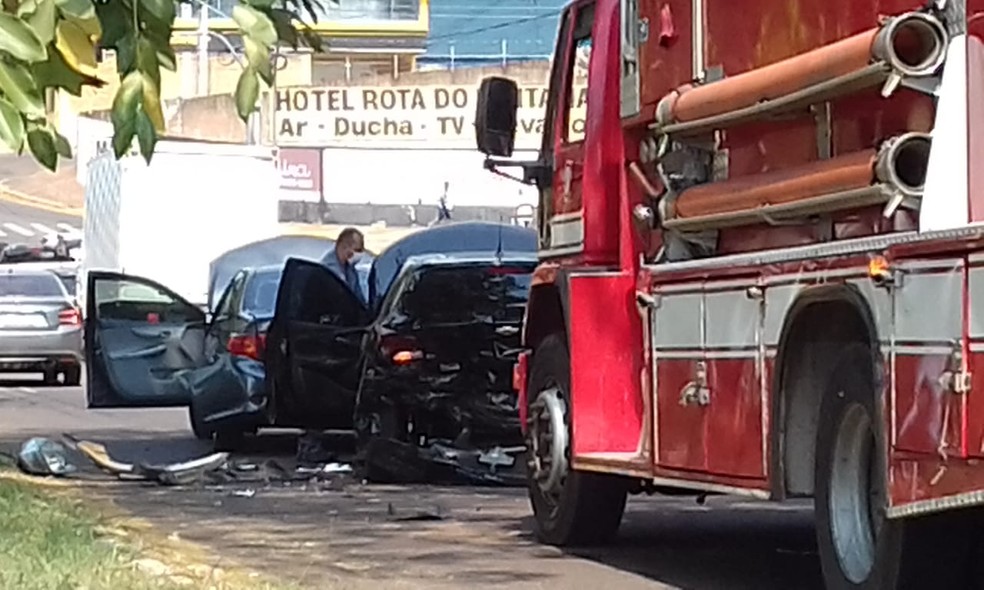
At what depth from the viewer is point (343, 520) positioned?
44.5 ft

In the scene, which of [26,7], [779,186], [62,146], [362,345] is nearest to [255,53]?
[26,7]

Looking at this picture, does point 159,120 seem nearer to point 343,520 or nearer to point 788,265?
point 788,265

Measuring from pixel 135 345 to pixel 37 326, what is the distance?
985 cm

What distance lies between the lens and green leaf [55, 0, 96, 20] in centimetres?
518

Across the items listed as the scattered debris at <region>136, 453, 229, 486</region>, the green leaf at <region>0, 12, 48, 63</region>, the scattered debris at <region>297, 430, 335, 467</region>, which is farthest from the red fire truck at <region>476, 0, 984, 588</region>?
the scattered debris at <region>297, 430, 335, 467</region>

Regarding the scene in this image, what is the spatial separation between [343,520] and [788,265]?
17.9 feet

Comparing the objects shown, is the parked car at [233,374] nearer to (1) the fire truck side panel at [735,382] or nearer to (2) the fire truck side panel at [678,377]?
(2) the fire truck side panel at [678,377]

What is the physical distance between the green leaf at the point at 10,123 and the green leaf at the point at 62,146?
1.51 ft

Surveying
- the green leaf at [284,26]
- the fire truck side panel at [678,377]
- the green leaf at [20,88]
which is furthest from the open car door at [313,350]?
the green leaf at [20,88]

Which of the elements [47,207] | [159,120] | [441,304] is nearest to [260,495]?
[441,304]

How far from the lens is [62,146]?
5.65 metres

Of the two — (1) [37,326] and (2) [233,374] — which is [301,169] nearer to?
(1) [37,326]

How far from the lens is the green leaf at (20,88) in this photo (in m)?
4.96

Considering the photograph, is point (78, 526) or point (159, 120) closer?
point (159, 120)
